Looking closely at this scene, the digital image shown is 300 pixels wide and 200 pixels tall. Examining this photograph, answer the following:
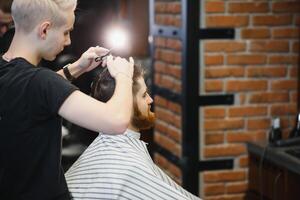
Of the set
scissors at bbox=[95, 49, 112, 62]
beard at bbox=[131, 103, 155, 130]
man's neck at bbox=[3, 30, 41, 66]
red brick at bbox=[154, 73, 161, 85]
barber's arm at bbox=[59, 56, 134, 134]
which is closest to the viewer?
barber's arm at bbox=[59, 56, 134, 134]

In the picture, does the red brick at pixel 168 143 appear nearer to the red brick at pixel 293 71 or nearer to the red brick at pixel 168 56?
the red brick at pixel 168 56

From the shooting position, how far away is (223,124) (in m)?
2.93

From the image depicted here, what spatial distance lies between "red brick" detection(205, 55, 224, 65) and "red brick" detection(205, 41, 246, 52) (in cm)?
3

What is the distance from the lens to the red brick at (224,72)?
9.38 feet

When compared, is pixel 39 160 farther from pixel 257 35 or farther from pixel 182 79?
pixel 257 35

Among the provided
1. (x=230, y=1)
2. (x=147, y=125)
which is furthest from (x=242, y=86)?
(x=147, y=125)

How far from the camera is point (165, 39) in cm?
312

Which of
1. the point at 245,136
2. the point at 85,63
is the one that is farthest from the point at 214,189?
the point at 85,63

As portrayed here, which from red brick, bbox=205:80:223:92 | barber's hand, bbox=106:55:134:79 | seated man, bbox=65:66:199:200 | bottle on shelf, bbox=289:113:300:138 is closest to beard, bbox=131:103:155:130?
seated man, bbox=65:66:199:200

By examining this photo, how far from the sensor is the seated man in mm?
1790

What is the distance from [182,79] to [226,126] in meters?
0.35

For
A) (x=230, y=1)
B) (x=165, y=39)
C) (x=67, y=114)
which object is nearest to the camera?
(x=67, y=114)

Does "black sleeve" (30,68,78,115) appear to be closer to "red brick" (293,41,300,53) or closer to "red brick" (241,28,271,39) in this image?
"red brick" (241,28,271,39)

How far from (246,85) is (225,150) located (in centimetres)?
37
